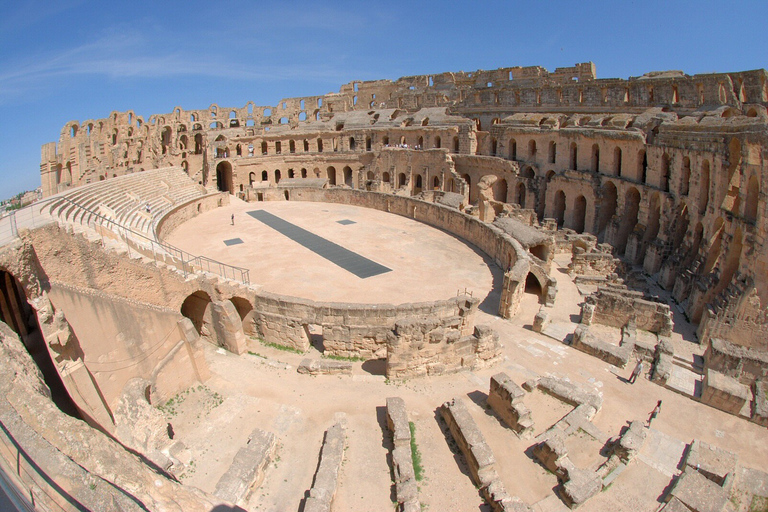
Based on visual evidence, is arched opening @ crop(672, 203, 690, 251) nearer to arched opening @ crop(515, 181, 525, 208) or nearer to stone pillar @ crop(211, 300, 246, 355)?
arched opening @ crop(515, 181, 525, 208)

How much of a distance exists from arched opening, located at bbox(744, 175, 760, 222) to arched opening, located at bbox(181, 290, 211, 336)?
56.8 feet

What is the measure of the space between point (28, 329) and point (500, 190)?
28388 mm

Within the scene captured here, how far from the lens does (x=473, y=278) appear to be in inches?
739

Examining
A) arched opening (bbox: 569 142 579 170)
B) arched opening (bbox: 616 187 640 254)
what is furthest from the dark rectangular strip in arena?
arched opening (bbox: 569 142 579 170)

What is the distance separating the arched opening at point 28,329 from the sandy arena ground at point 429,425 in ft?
7.05

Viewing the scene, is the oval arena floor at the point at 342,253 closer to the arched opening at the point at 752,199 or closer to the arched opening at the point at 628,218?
the arched opening at the point at 628,218

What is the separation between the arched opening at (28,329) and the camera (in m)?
8.13

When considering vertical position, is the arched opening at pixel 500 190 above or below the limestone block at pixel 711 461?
above

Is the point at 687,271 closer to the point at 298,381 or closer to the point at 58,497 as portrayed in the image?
the point at 298,381

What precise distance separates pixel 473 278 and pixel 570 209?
11302 millimetres

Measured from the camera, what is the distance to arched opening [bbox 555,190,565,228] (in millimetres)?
27703

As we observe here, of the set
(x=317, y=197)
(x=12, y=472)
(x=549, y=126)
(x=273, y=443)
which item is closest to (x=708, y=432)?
(x=273, y=443)

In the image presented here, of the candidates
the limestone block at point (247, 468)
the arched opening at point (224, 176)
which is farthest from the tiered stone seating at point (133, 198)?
the limestone block at point (247, 468)

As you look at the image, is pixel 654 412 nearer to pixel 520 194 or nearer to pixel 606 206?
pixel 606 206
